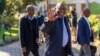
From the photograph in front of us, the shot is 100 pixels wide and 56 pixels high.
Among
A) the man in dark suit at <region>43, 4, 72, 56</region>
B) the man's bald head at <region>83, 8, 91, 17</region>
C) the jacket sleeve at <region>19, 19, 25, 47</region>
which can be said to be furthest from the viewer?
the man's bald head at <region>83, 8, 91, 17</region>

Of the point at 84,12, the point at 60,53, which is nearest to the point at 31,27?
the point at 84,12

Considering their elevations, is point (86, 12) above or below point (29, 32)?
above

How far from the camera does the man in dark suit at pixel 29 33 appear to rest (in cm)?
960

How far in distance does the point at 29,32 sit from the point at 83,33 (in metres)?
1.28

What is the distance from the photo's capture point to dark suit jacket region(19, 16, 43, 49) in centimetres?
961

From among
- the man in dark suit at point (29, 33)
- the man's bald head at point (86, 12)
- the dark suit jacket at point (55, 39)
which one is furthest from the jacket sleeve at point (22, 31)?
the dark suit jacket at point (55, 39)

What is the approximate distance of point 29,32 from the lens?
9.73 metres

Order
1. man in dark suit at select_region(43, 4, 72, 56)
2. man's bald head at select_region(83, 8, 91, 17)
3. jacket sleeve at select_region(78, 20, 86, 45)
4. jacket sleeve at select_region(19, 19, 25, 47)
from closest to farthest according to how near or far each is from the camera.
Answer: man in dark suit at select_region(43, 4, 72, 56) → jacket sleeve at select_region(19, 19, 25, 47) → jacket sleeve at select_region(78, 20, 86, 45) → man's bald head at select_region(83, 8, 91, 17)

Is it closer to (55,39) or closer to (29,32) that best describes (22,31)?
(29,32)

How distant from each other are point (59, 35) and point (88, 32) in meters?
2.54

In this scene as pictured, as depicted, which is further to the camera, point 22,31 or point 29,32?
point 29,32

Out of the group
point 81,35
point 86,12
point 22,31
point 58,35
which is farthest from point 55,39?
point 86,12

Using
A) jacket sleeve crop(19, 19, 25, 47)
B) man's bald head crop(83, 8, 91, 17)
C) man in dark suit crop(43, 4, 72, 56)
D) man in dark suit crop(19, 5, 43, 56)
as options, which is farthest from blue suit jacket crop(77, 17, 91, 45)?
man in dark suit crop(43, 4, 72, 56)

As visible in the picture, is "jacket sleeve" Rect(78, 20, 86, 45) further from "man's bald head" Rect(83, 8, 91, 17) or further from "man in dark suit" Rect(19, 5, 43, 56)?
"man in dark suit" Rect(19, 5, 43, 56)
